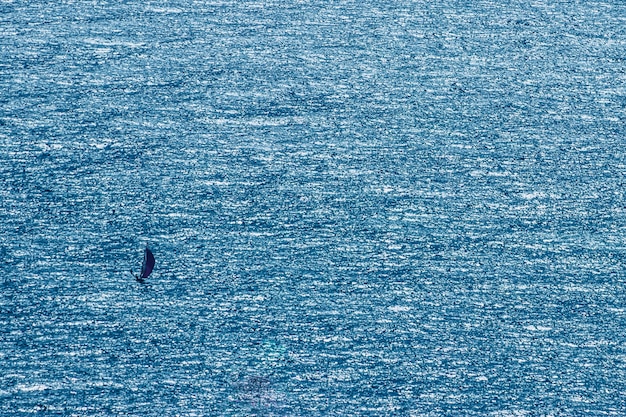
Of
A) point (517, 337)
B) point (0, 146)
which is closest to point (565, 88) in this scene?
point (517, 337)

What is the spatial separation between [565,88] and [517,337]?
434 mm

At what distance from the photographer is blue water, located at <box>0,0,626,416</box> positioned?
880 millimetres

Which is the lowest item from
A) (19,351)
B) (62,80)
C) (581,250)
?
(19,351)

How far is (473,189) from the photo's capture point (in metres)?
1.01

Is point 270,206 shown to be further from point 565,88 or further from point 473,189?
point 565,88

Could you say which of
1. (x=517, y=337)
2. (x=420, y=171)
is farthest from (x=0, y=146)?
(x=517, y=337)

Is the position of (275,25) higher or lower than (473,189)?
higher

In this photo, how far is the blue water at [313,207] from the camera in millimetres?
880

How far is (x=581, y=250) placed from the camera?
97 cm

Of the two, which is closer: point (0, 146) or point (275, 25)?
point (0, 146)

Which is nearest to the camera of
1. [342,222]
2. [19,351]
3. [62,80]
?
[19,351]

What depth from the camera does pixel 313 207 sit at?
990 mm

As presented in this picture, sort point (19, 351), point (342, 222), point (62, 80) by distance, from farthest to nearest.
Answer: point (62, 80)
point (342, 222)
point (19, 351)

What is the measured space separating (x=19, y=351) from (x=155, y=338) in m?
0.17
